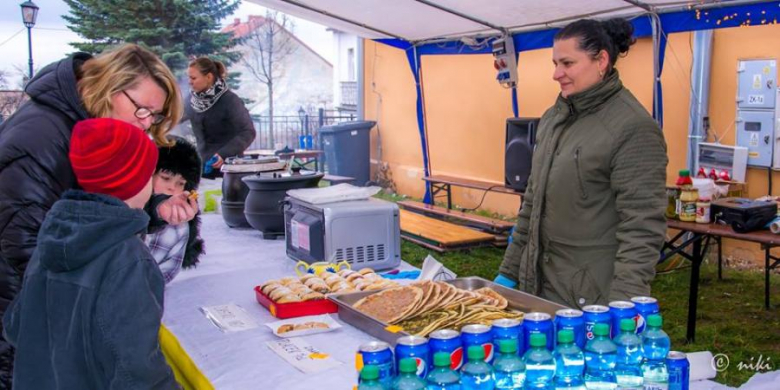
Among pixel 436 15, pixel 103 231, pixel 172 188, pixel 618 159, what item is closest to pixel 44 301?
pixel 103 231

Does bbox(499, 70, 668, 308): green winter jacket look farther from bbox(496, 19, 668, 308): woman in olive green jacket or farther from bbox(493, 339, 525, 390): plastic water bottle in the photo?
bbox(493, 339, 525, 390): plastic water bottle

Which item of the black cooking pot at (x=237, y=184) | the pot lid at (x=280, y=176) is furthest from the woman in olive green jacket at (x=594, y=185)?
the black cooking pot at (x=237, y=184)

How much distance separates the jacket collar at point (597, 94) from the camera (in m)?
2.08

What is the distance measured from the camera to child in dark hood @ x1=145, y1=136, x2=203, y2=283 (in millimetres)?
2557

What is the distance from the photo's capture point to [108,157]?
4.67 feet

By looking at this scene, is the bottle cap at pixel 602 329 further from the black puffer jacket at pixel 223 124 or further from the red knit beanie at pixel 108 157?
the black puffer jacket at pixel 223 124

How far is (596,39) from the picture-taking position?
2.08m

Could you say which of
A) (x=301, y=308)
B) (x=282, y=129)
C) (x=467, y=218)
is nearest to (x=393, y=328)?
(x=301, y=308)

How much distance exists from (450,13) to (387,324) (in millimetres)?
4816

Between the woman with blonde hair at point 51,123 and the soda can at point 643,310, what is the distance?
4.38 feet

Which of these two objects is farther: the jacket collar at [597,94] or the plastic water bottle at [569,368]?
the jacket collar at [597,94]

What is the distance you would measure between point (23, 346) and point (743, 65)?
5847 millimetres

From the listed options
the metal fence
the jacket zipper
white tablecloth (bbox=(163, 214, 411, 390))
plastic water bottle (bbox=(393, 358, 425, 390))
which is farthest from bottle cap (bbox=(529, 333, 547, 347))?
the metal fence

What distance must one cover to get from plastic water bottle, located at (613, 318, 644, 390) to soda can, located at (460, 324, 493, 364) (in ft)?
0.76
